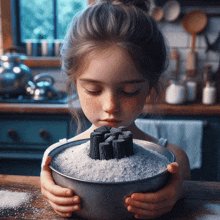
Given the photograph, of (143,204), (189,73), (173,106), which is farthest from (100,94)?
(189,73)

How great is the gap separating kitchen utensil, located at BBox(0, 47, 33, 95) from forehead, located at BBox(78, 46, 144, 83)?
4.64ft

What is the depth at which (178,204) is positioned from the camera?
536mm

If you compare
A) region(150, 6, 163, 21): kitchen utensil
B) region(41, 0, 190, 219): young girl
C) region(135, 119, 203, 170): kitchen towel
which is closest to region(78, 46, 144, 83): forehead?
region(41, 0, 190, 219): young girl

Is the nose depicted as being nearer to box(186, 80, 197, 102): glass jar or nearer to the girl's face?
the girl's face

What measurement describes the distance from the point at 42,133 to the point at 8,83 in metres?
0.52

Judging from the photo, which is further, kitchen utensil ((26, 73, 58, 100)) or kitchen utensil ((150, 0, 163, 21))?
kitchen utensil ((150, 0, 163, 21))

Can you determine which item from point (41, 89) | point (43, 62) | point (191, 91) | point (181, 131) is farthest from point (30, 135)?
point (191, 91)

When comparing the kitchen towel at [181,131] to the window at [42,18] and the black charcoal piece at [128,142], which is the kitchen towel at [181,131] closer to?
the black charcoal piece at [128,142]

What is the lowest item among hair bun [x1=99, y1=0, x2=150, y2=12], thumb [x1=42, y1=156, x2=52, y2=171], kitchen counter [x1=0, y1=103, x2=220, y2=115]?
kitchen counter [x1=0, y1=103, x2=220, y2=115]

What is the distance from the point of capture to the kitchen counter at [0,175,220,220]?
49 cm

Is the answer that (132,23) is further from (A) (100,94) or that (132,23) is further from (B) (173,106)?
(B) (173,106)

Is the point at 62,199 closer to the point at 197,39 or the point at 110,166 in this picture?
the point at 110,166

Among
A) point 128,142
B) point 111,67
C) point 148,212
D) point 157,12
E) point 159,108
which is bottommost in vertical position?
point 159,108

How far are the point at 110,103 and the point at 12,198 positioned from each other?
11.8 inches
